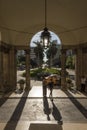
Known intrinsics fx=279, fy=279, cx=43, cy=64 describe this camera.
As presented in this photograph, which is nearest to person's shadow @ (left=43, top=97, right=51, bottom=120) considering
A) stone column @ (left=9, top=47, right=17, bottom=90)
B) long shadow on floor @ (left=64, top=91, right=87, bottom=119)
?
long shadow on floor @ (left=64, top=91, right=87, bottom=119)

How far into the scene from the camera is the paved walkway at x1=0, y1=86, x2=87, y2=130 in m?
10.6

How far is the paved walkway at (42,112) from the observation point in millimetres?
10648

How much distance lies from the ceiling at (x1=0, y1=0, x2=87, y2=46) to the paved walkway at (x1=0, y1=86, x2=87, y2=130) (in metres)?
4.91

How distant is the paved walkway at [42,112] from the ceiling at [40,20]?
491cm

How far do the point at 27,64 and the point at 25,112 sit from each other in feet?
31.6

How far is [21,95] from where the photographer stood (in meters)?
19.4

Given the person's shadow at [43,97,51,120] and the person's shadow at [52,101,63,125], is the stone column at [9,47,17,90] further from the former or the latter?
the person's shadow at [52,101,63,125]

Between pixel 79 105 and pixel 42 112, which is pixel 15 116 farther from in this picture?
pixel 79 105

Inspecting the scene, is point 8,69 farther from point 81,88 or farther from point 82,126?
point 82,126

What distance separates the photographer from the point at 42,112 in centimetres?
1331

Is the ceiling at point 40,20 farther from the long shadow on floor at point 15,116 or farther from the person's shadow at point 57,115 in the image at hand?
the person's shadow at point 57,115

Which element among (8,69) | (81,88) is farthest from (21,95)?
(81,88)

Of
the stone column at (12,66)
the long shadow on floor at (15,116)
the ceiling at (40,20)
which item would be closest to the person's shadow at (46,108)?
the long shadow on floor at (15,116)

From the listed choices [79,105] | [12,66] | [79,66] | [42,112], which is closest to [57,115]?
[42,112]
